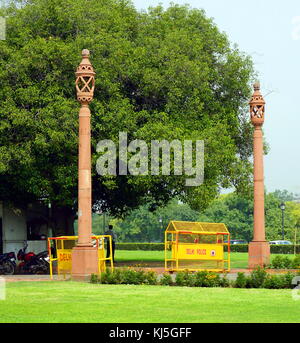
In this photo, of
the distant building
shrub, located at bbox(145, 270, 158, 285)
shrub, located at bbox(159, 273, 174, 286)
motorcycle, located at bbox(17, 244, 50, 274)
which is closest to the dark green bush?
shrub, located at bbox(145, 270, 158, 285)

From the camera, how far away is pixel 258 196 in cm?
3091

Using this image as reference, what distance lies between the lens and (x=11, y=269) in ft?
101

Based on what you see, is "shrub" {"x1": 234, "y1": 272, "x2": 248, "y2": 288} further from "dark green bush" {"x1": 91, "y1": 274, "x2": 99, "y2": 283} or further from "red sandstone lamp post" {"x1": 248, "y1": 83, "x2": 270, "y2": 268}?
"red sandstone lamp post" {"x1": 248, "y1": 83, "x2": 270, "y2": 268}

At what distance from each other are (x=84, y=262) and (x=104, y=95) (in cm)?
1123

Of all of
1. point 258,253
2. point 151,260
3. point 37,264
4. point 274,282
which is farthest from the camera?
point 151,260

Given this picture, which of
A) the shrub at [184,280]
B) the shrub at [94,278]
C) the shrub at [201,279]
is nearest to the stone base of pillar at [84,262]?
the shrub at [94,278]

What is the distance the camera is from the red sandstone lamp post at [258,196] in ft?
99.8

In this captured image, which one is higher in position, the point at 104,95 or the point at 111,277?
the point at 104,95

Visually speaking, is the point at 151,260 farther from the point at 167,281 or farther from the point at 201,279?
the point at 201,279

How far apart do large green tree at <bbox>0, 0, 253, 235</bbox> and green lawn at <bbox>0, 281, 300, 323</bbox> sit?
12134mm

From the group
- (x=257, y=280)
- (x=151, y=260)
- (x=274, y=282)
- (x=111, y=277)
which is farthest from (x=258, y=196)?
(x=151, y=260)

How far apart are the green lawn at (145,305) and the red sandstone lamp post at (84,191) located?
11.3 ft
